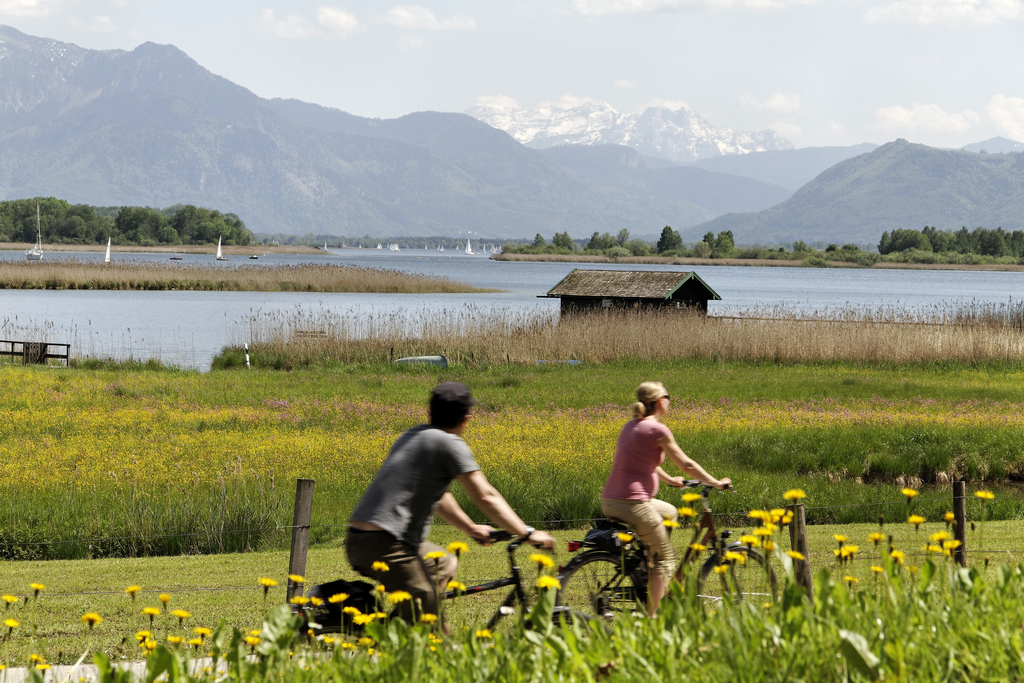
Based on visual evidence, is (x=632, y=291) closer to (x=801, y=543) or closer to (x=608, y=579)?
(x=608, y=579)

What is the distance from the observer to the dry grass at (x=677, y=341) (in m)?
35.8

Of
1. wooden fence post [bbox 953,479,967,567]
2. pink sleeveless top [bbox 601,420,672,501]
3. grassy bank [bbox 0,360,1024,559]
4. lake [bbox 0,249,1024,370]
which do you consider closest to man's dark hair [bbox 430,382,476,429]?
pink sleeveless top [bbox 601,420,672,501]

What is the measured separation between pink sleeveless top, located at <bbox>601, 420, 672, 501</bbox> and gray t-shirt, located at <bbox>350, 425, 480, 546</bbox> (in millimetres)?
2103

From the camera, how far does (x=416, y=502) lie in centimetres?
614

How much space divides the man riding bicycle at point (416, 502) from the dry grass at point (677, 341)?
2948 centimetres

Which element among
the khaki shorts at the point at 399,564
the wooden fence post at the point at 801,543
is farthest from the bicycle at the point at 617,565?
the khaki shorts at the point at 399,564

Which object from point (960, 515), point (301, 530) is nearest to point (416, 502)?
point (301, 530)

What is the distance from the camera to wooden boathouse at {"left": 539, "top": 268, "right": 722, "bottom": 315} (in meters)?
41.1

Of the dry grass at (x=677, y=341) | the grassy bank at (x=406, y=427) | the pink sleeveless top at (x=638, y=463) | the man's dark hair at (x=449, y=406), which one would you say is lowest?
the grassy bank at (x=406, y=427)

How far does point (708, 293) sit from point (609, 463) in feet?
85.1

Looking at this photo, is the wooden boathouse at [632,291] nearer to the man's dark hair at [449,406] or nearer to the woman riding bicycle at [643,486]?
the woman riding bicycle at [643,486]

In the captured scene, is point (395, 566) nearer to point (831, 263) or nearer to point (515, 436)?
point (515, 436)

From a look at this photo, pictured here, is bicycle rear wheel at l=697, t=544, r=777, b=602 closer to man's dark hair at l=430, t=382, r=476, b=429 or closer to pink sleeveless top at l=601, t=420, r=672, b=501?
pink sleeveless top at l=601, t=420, r=672, b=501

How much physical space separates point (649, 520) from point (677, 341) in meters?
29.4
